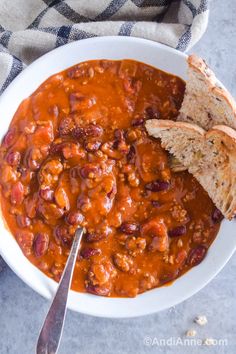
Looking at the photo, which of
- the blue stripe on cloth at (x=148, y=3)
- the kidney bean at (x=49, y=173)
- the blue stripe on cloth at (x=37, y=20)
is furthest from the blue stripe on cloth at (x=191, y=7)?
the kidney bean at (x=49, y=173)

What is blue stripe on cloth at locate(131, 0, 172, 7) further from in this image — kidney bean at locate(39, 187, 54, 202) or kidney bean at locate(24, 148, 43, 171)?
kidney bean at locate(39, 187, 54, 202)

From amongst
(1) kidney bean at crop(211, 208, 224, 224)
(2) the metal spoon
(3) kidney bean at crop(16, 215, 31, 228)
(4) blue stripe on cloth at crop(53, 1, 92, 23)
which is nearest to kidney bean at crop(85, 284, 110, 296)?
(2) the metal spoon

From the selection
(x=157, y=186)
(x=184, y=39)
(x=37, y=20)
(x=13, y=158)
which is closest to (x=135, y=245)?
(x=157, y=186)

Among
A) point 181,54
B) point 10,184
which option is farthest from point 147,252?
point 181,54

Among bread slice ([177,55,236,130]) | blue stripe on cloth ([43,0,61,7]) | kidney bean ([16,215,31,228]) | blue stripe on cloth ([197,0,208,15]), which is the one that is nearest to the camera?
bread slice ([177,55,236,130])

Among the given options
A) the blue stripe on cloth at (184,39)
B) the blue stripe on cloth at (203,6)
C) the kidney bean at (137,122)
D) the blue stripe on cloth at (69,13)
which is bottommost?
the kidney bean at (137,122)

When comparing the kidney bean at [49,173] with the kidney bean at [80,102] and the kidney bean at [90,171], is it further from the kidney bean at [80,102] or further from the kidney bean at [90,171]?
the kidney bean at [80,102]
